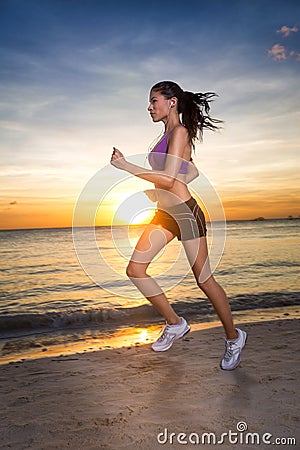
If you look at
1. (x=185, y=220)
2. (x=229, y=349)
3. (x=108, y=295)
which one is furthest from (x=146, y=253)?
(x=108, y=295)

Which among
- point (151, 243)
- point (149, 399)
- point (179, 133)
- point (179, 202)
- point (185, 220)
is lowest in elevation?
point (149, 399)

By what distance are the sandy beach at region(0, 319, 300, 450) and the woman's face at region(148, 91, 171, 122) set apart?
7.65ft

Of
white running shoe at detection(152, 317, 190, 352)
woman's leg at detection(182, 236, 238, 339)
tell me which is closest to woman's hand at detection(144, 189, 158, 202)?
woman's leg at detection(182, 236, 238, 339)

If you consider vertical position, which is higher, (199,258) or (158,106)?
(158,106)

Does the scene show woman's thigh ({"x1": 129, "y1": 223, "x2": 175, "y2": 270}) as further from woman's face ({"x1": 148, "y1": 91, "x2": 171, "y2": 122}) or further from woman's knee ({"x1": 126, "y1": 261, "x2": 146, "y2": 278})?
woman's face ({"x1": 148, "y1": 91, "x2": 171, "y2": 122})

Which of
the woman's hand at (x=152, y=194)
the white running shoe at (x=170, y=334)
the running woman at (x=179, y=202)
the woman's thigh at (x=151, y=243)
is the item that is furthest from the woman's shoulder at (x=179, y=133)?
the white running shoe at (x=170, y=334)

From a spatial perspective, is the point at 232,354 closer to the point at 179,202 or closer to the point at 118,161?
the point at 179,202

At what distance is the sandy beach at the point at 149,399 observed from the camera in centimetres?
270

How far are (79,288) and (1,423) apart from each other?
8.48 m

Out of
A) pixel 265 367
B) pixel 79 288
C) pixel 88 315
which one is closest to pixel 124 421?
pixel 265 367

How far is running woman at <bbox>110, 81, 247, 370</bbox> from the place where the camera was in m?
3.67

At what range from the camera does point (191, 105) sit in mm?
3906

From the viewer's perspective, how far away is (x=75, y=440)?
2.68 meters

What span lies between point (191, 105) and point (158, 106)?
0.98 ft
